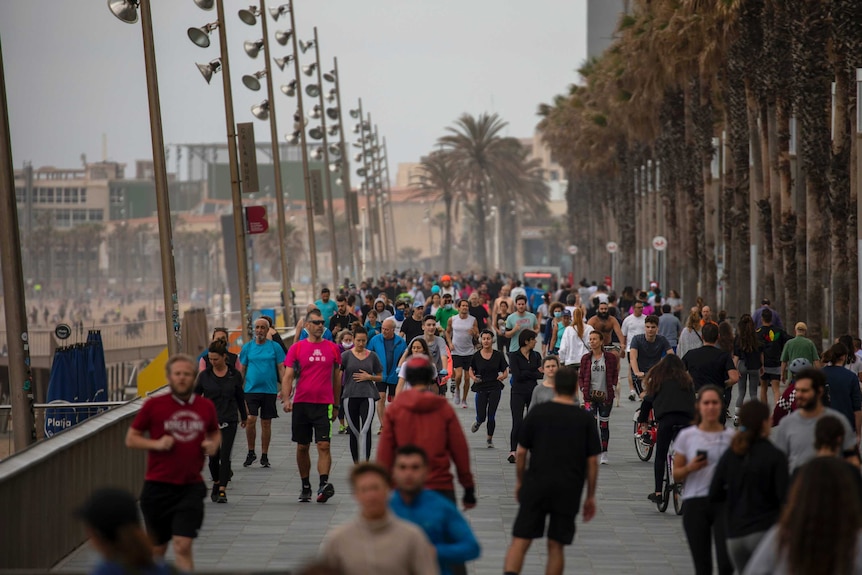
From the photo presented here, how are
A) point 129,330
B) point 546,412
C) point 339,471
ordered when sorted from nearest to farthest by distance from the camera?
point 546,412
point 339,471
point 129,330

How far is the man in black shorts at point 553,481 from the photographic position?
842cm

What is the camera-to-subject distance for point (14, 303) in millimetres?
12766

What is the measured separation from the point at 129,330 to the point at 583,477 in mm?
50757

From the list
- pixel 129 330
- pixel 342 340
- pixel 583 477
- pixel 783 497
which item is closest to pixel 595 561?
pixel 583 477

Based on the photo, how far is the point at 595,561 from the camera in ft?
34.6

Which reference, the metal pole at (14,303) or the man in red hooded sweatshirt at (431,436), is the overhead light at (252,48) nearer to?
the metal pole at (14,303)

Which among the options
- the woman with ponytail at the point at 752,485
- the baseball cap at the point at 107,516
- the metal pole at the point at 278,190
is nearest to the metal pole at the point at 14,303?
the woman with ponytail at the point at 752,485

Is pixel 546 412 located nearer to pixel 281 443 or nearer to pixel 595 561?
pixel 595 561

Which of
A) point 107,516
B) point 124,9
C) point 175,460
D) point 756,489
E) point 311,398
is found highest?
point 124,9

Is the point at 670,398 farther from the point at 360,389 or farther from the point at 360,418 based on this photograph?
the point at 360,418

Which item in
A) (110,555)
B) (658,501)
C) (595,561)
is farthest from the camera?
(658,501)

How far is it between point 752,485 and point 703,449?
1.00m

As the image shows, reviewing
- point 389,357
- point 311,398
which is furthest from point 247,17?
point 311,398

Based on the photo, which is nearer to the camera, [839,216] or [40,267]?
[839,216]
